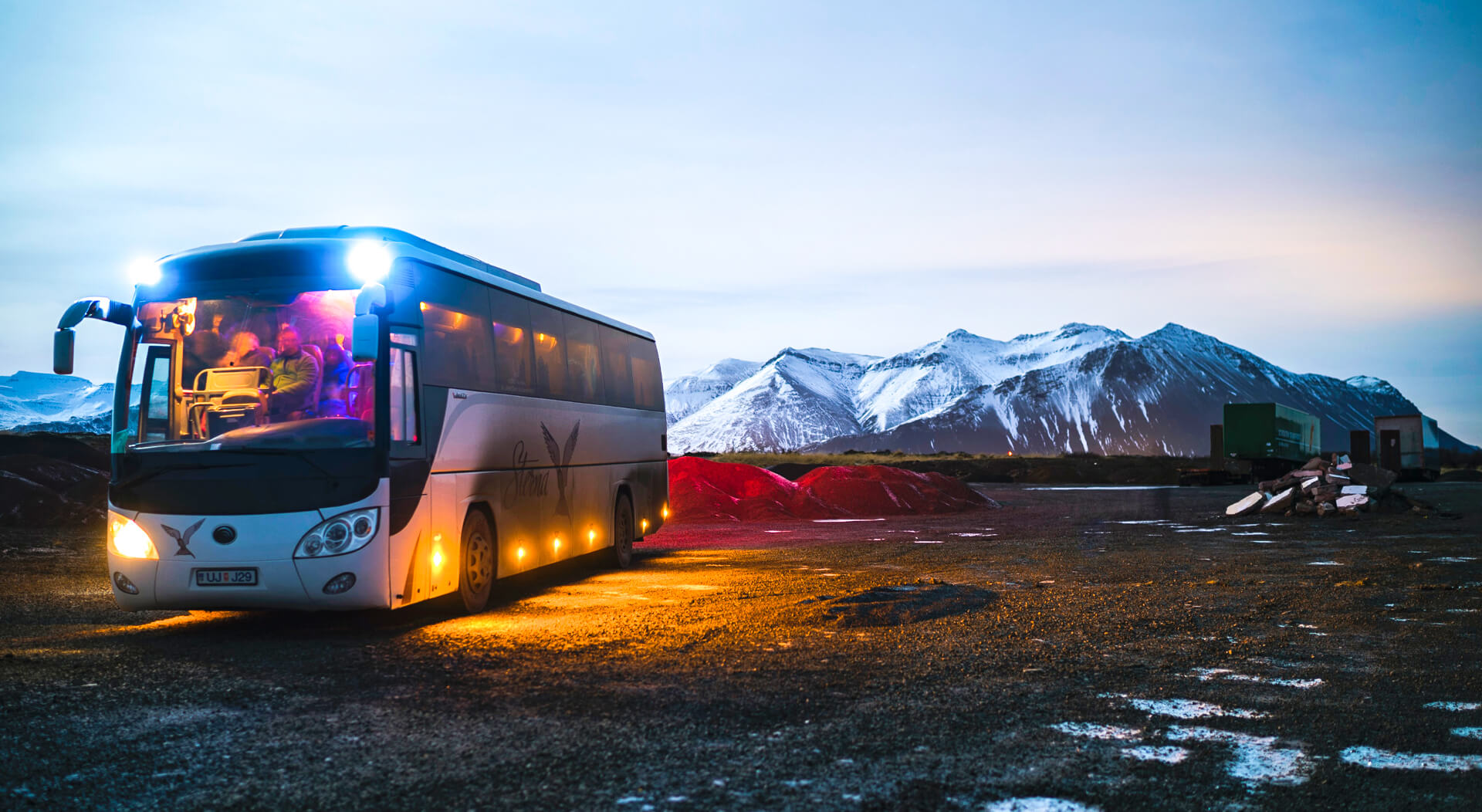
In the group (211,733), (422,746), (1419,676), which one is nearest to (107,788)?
(211,733)

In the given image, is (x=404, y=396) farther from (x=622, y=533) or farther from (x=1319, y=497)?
(x=1319, y=497)

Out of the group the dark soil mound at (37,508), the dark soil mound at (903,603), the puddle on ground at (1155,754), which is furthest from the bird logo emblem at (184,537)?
the dark soil mound at (37,508)

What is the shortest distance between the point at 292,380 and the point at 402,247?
161 cm

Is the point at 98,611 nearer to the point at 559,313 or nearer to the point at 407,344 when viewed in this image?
the point at 407,344

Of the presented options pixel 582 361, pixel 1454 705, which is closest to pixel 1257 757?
pixel 1454 705

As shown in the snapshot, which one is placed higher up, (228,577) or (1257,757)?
(228,577)

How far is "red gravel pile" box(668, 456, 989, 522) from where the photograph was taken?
27.6 meters

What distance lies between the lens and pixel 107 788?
4.76 metres

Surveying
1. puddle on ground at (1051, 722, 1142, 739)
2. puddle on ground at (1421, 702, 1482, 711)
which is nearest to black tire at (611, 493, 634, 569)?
puddle on ground at (1051, 722, 1142, 739)

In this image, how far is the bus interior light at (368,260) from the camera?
31.1 feet

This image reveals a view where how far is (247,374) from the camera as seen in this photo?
9.41m

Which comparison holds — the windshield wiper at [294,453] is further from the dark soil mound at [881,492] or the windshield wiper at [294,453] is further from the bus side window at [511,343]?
the dark soil mound at [881,492]

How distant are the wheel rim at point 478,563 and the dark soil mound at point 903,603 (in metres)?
3.53

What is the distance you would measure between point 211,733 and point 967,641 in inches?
219
